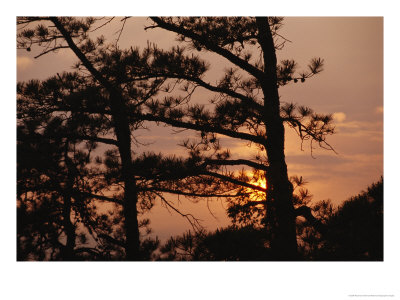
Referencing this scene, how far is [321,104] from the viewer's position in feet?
9.00

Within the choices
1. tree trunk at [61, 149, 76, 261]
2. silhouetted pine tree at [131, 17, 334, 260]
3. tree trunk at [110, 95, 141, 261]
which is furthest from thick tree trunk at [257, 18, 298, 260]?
tree trunk at [61, 149, 76, 261]

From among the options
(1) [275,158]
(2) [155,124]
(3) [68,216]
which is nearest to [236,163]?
(1) [275,158]

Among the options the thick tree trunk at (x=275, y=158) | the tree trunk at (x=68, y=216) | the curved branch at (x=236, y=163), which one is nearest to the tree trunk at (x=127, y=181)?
the tree trunk at (x=68, y=216)

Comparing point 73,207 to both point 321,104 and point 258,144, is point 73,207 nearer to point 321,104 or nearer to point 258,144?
point 258,144

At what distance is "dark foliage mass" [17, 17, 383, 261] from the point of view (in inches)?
109

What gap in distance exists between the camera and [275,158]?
9.54 ft

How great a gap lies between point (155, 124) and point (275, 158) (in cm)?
68

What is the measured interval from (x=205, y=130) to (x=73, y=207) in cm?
81

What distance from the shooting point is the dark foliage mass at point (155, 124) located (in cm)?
277

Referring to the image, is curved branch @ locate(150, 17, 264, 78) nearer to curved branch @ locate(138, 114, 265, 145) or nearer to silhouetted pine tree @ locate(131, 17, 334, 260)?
silhouetted pine tree @ locate(131, 17, 334, 260)

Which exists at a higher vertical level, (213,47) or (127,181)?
(213,47)

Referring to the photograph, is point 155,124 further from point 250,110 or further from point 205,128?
point 250,110

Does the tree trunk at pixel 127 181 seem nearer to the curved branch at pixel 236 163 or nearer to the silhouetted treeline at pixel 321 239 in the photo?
the silhouetted treeline at pixel 321 239
